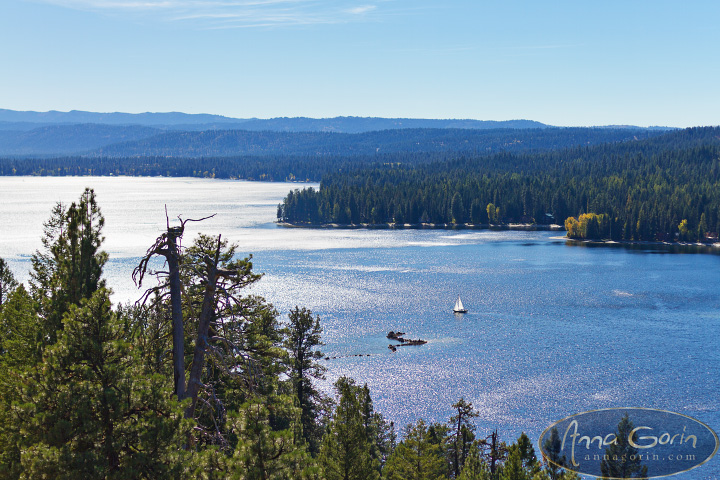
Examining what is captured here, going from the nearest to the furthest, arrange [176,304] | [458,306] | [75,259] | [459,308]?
[176,304]
[75,259]
[459,308]
[458,306]

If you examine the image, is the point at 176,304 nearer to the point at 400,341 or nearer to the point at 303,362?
the point at 303,362

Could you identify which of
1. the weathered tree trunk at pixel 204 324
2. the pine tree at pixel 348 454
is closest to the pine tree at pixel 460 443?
the pine tree at pixel 348 454

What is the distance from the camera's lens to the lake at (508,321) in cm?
6419

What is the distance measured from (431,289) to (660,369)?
1979 inches

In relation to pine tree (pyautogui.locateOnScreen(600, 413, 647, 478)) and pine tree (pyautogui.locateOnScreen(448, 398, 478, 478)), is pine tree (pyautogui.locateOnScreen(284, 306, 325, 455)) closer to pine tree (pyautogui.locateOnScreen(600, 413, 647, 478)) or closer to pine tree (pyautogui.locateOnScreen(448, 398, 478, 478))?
pine tree (pyautogui.locateOnScreen(448, 398, 478, 478))

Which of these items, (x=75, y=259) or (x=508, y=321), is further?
(x=508, y=321)

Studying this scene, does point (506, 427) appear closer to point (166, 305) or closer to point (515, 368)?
point (515, 368)

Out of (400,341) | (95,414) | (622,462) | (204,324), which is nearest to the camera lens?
(95,414)

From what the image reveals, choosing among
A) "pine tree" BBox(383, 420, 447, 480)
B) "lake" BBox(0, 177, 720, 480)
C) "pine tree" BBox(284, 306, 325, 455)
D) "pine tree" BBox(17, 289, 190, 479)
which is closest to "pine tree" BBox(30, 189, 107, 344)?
"pine tree" BBox(17, 289, 190, 479)

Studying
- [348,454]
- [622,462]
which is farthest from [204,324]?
[622,462]

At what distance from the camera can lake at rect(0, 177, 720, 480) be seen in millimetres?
64188

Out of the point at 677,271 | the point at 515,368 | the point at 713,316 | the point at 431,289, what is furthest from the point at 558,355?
the point at 677,271

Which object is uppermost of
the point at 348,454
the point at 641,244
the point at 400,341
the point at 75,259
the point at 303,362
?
the point at 75,259

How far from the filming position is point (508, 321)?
316 ft
